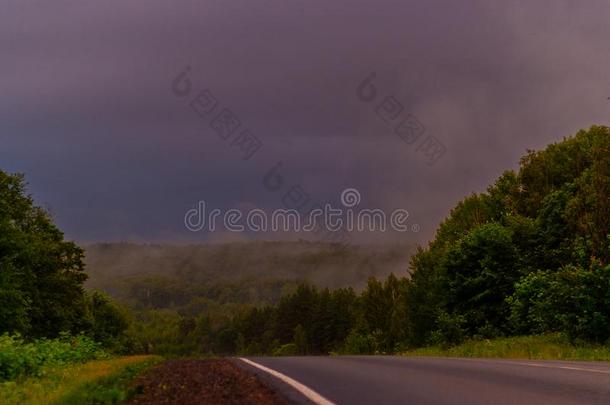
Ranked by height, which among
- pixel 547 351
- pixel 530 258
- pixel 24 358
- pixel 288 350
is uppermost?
pixel 530 258

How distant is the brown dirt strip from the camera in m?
9.29

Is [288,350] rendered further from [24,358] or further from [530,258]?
[24,358]

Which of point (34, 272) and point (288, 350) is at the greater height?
point (34, 272)

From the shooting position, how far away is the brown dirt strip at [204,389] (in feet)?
30.5

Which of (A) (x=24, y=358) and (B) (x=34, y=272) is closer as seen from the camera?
(A) (x=24, y=358)

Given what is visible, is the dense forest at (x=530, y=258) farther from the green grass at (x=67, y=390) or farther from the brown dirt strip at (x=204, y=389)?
the green grass at (x=67, y=390)

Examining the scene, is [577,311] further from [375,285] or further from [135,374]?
[375,285]

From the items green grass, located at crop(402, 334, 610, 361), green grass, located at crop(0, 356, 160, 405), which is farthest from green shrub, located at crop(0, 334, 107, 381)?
green grass, located at crop(402, 334, 610, 361)

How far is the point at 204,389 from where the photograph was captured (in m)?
11.0

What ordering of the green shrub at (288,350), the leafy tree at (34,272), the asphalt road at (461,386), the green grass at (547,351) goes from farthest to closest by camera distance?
1. the green shrub at (288,350)
2. the leafy tree at (34,272)
3. the green grass at (547,351)
4. the asphalt road at (461,386)

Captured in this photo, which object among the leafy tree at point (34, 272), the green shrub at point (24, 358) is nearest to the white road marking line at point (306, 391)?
the green shrub at point (24, 358)

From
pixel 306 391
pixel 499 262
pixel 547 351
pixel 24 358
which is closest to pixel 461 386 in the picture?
pixel 306 391

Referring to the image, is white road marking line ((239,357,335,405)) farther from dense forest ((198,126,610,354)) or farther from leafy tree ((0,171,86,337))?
leafy tree ((0,171,86,337))

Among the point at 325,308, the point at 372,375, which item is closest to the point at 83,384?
the point at 372,375
